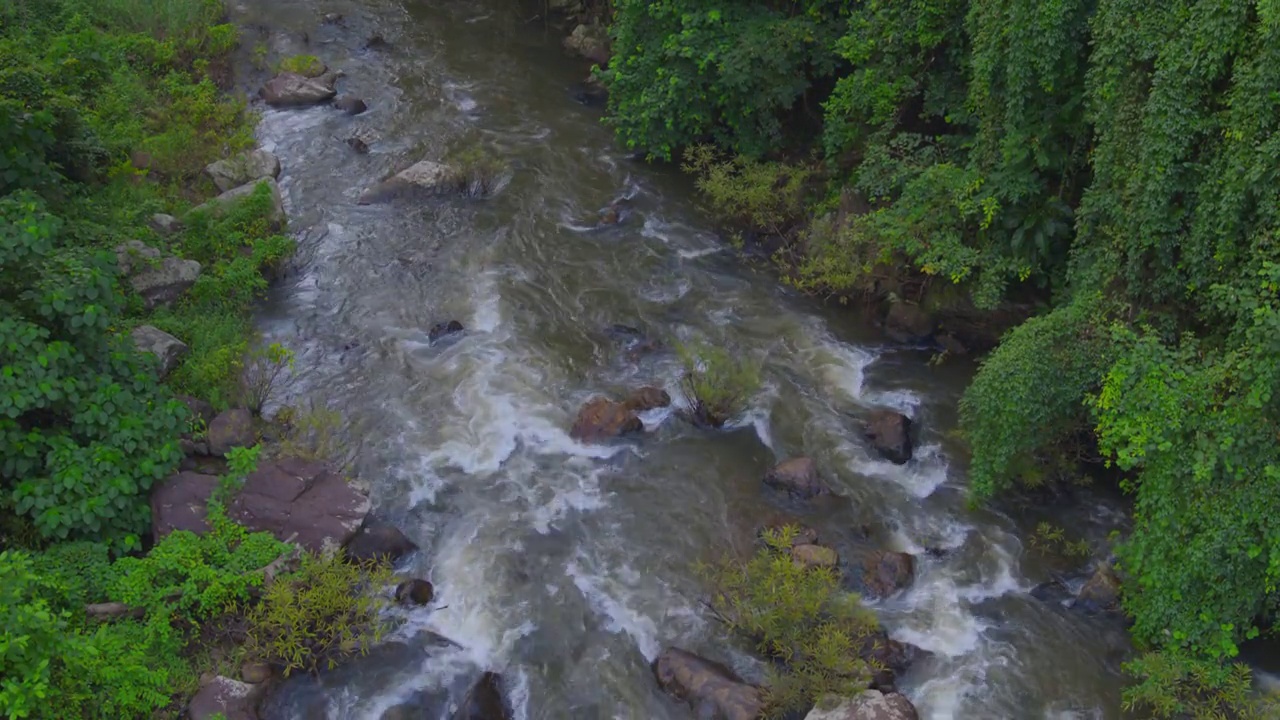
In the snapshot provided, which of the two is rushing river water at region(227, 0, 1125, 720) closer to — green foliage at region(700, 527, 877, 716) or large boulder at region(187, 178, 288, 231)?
green foliage at region(700, 527, 877, 716)

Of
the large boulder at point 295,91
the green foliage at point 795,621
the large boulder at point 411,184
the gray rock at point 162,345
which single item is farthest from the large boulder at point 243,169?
the green foliage at point 795,621

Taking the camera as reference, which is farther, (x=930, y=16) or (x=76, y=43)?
(x=76, y=43)

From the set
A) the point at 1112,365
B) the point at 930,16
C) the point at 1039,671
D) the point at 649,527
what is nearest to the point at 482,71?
the point at 930,16

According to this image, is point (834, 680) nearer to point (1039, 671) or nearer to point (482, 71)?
point (1039, 671)

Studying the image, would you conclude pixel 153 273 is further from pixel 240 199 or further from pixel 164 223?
pixel 240 199

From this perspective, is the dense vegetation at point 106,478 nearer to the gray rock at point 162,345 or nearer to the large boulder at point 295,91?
the gray rock at point 162,345
